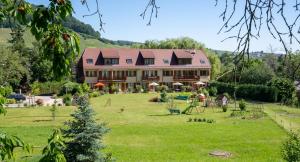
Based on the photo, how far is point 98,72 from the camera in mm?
58438

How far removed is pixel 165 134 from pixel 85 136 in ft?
42.8

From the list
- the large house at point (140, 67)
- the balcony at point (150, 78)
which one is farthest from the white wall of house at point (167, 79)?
the balcony at point (150, 78)

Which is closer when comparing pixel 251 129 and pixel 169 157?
pixel 169 157

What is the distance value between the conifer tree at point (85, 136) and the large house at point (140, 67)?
43.6m

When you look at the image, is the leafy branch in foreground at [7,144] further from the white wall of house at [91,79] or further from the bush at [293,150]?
the white wall of house at [91,79]

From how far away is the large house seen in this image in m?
58.6

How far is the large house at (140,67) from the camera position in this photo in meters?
58.6

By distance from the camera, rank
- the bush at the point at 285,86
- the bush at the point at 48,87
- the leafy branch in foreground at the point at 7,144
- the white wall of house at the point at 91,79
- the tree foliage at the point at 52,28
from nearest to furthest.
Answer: the tree foliage at the point at 52,28
the leafy branch in foreground at the point at 7,144
the bush at the point at 285,86
the bush at the point at 48,87
the white wall of house at the point at 91,79

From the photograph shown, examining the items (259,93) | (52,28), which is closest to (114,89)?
(259,93)

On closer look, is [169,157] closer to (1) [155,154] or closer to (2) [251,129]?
(1) [155,154]

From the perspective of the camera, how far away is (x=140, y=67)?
60.1 m

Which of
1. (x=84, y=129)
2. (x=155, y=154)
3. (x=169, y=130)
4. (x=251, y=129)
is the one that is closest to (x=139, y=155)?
(x=155, y=154)

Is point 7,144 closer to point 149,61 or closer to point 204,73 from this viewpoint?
point 149,61

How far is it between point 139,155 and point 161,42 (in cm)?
5892
